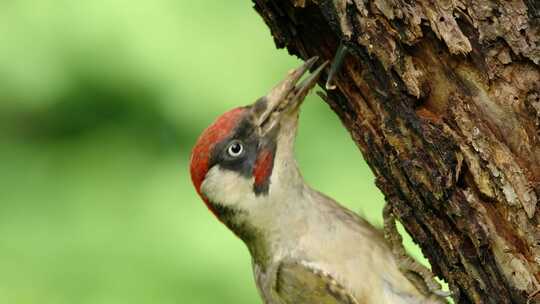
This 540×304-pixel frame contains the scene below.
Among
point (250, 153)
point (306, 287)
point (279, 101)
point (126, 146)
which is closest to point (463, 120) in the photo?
point (279, 101)

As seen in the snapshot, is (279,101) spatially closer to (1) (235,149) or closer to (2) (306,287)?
(1) (235,149)

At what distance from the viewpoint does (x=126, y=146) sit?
743 cm

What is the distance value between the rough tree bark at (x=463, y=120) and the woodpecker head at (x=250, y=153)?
68 cm

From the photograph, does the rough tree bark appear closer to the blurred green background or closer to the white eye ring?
the white eye ring

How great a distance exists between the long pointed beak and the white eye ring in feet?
0.33

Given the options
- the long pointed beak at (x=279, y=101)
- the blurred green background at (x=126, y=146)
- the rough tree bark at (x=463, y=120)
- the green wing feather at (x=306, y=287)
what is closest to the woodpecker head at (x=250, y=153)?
the long pointed beak at (x=279, y=101)

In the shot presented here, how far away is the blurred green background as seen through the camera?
652 centimetres

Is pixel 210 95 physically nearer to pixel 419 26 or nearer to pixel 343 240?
pixel 343 240

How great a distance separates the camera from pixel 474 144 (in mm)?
3074

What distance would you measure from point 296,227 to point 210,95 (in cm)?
287

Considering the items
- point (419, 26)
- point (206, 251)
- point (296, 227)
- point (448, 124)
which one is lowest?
point (206, 251)

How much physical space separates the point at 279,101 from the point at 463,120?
100 centimetres

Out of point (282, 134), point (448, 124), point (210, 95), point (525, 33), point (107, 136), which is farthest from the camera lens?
point (107, 136)

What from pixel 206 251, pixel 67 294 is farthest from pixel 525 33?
pixel 67 294
